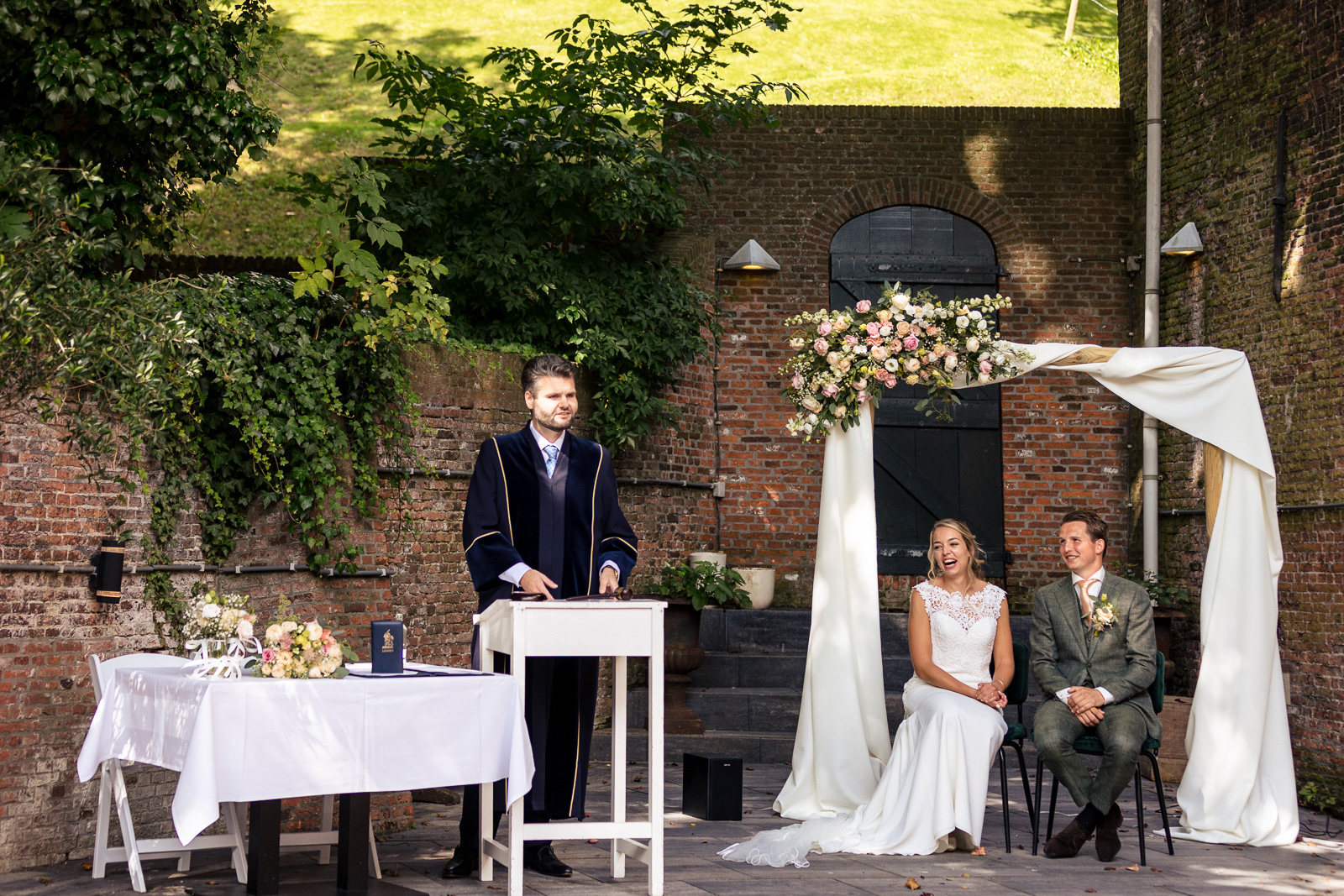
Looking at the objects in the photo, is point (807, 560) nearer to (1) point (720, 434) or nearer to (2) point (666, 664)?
(1) point (720, 434)

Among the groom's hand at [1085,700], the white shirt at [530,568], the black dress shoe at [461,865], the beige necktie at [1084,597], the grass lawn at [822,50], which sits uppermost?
the grass lawn at [822,50]

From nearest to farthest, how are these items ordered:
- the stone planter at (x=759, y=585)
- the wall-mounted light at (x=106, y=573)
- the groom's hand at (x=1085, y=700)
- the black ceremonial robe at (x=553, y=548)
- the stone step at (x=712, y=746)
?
the black ceremonial robe at (x=553, y=548), the wall-mounted light at (x=106, y=573), the groom's hand at (x=1085, y=700), the stone step at (x=712, y=746), the stone planter at (x=759, y=585)

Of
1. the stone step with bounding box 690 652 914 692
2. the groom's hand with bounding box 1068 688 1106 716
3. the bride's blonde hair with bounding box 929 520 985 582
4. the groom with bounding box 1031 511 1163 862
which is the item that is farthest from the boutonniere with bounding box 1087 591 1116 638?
the stone step with bounding box 690 652 914 692

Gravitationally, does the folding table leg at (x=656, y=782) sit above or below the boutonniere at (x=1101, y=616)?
below

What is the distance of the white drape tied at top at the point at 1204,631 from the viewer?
5832 mm

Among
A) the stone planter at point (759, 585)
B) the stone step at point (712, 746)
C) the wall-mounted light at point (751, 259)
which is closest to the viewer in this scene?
the stone step at point (712, 746)

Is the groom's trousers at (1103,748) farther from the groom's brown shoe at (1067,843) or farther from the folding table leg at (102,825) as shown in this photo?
the folding table leg at (102,825)

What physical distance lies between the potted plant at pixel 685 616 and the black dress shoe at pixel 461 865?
3.40 meters

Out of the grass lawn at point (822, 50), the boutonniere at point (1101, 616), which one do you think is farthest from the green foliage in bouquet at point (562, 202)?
the grass lawn at point (822, 50)

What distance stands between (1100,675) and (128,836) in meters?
4.12

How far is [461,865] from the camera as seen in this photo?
4609 mm

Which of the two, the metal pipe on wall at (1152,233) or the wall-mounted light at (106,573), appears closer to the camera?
the wall-mounted light at (106,573)

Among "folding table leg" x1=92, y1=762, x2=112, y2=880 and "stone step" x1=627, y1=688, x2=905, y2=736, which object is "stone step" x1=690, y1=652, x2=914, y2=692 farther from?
"folding table leg" x1=92, y1=762, x2=112, y2=880

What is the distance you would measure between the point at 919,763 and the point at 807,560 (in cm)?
455
